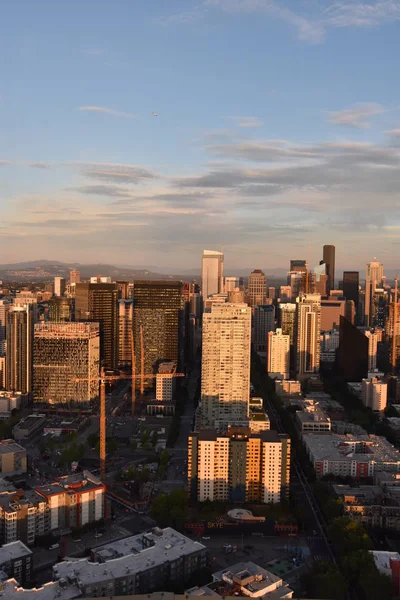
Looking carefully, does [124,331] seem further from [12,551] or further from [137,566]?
[137,566]

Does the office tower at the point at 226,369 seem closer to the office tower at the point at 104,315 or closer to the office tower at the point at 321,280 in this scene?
the office tower at the point at 104,315

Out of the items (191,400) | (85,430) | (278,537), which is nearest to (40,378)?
(85,430)

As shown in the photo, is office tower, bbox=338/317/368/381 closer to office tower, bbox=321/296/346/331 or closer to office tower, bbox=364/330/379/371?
office tower, bbox=364/330/379/371

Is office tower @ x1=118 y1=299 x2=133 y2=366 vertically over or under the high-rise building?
under

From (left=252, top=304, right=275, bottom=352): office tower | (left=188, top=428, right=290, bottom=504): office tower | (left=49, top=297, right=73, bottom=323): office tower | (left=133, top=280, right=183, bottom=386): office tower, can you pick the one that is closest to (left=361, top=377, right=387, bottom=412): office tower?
(left=133, top=280, right=183, bottom=386): office tower

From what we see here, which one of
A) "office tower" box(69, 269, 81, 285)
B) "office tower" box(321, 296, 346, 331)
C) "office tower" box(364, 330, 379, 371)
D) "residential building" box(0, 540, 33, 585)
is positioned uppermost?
"office tower" box(69, 269, 81, 285)

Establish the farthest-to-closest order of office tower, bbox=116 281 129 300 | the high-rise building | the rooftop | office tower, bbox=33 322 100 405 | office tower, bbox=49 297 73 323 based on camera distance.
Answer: the high-rise building < office tower, bbox=116 281 129 300 < office tower, bbox=49 297 73 323 < office tower, bbox=33 322 100 405 < the rooftop

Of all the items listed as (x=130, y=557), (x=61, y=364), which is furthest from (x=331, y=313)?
(x=130, y=557)
